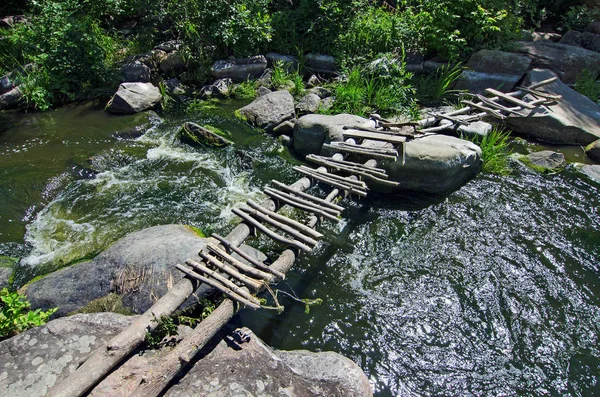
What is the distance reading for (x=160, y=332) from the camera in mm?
3682

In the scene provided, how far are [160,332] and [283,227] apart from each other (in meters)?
1.71

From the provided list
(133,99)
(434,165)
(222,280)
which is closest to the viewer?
(222,280)

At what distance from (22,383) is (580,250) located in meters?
6.68

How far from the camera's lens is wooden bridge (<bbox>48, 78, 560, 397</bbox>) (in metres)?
3.24

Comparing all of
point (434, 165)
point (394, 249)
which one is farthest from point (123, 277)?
point (434, 165)

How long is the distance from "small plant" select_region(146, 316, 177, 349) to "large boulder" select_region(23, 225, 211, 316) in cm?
85

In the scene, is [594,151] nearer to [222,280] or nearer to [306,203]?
[306,203]

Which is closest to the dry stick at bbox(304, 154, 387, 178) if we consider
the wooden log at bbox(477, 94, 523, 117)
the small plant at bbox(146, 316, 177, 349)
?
the small plant at bbox(146, 316, 177, 349)

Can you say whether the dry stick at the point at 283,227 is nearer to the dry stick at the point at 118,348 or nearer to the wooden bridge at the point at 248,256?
the wooden bridge at the point at 248,256

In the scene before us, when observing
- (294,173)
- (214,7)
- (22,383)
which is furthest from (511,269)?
(214,7)

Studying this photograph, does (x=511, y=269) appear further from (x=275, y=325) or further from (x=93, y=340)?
(x=93, y=340)

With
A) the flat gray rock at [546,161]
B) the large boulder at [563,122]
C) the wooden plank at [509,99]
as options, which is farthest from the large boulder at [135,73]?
the flat gray rock at [546,161]

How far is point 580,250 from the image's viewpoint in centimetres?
587

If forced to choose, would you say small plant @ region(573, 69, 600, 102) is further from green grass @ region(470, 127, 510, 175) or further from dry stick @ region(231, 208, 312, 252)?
dry stick @ region(231, 208, 312, 252)
